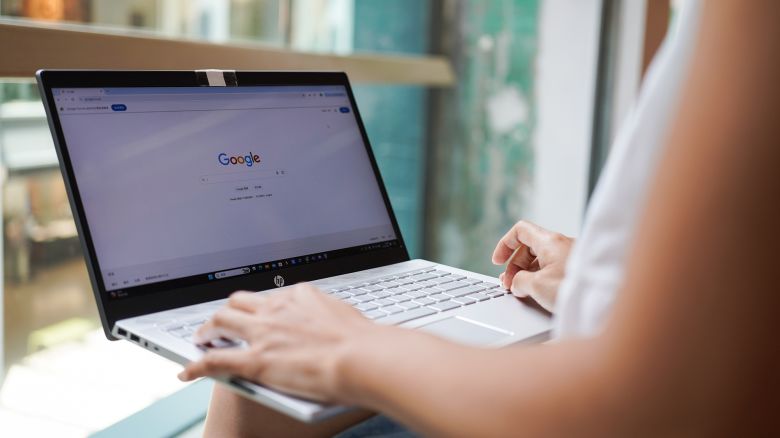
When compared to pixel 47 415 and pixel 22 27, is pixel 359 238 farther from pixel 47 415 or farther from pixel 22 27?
pixel 47 415

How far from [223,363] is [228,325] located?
0.04m

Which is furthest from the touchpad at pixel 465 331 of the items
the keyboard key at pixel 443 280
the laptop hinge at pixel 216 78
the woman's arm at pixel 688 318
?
the laptop hinge at pixel 216 78

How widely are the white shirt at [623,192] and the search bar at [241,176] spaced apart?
1.44 feet

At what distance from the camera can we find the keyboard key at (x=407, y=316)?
706mm

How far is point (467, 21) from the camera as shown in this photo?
7.65ft

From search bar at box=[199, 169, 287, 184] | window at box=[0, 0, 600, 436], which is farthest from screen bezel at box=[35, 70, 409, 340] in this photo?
window at box=[0, 0, 600, 436]

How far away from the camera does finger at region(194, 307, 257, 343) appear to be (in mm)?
549

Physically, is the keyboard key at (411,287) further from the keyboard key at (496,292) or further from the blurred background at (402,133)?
the blurred background at (402,133)

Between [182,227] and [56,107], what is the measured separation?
0.16 metres


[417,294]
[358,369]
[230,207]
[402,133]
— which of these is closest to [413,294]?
[417,294]

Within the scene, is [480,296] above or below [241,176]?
below

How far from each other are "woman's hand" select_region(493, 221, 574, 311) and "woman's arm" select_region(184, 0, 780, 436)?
Result: 31 cm

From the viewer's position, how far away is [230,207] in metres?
0.81

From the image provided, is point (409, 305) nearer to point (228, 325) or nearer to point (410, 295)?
point (410, 295)
